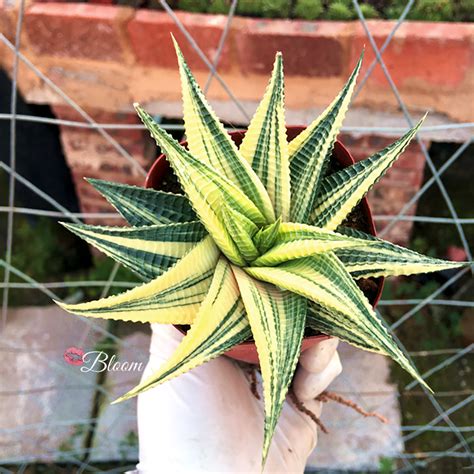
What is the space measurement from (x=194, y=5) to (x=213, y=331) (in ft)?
2.34

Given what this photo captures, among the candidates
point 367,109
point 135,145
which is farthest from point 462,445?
point 135,145

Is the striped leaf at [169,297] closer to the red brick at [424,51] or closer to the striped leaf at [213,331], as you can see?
the striped leaf at [213,331]

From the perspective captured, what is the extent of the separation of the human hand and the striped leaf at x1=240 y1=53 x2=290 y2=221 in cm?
23

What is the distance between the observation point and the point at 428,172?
1298 millimetres

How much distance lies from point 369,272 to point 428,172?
0.95m

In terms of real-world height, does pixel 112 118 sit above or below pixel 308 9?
below

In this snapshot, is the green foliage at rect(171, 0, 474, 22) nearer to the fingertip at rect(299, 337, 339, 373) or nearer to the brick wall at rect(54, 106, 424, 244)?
the brick wall at rect(54, 106, 424, 244)

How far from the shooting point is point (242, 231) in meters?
0.41

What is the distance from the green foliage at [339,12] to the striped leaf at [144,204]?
0.57m

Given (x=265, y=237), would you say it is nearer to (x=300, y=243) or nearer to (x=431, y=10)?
(x=300, y=243)

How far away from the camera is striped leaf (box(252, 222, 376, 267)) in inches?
13.6

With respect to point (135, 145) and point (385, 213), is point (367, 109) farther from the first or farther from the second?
point (135, 145)

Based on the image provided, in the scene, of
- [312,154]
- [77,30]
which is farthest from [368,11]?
[312,154]

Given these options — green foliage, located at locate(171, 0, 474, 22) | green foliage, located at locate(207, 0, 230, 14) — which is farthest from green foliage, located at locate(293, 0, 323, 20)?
green foliage, located at locate(207, 0, 230, 14)
